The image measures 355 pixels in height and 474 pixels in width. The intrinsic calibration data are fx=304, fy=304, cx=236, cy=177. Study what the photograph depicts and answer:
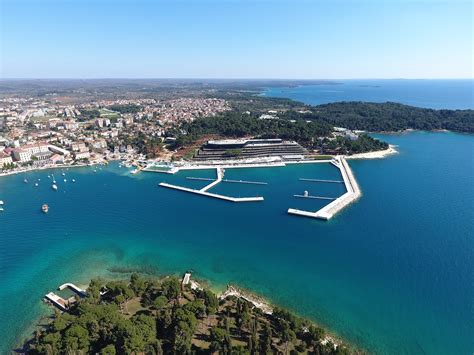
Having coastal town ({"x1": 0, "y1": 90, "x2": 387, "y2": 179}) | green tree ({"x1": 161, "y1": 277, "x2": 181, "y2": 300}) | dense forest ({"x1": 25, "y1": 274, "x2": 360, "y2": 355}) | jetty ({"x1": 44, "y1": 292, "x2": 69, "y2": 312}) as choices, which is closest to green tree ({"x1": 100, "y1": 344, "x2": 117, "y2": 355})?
dense forest ({"x1": 25, "y1": 274, "x2": 360, "y2": 355})

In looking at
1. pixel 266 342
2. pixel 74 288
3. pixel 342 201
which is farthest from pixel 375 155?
pixel 74 288

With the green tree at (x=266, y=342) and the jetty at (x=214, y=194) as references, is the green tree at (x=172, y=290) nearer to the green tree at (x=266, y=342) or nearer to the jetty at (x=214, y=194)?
the green tree at (x=266, y=342)

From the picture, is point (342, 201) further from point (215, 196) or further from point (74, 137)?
point (74, 137)

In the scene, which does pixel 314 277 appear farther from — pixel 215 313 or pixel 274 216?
pixel 274 216

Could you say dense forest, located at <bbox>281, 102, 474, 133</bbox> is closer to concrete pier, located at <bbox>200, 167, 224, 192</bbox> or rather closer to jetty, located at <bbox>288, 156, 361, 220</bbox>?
jetty, located at <bbox>288, 156, 361, 220</bbox>

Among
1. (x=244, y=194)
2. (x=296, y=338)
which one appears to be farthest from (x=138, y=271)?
(x=244, y=194)

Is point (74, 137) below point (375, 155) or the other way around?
the other way around
